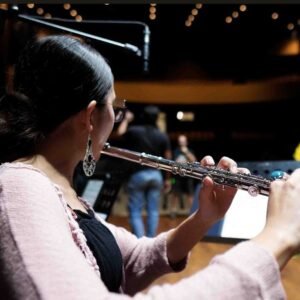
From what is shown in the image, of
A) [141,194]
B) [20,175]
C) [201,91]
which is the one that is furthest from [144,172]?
[201,91]

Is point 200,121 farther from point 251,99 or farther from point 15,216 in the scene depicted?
point 15,216

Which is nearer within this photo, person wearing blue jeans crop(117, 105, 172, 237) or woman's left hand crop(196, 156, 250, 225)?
woman's left hand crop(196, 156, 250, 225)

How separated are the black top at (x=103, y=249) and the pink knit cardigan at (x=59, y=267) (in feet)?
0.59

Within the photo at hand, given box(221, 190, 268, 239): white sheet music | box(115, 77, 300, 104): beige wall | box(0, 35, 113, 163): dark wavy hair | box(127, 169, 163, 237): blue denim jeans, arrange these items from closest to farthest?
box(0, 35, 113, 163): dark wavy hair
box(221, 190, 268, 239): white sheet music
box(127, 169, 163, 237): blue denim jeans
box(115, 77, 300, 104): beige wall

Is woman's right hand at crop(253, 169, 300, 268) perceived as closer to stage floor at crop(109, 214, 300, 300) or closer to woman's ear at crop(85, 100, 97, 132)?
woman's ear at crop(85, 100, 97, 132)

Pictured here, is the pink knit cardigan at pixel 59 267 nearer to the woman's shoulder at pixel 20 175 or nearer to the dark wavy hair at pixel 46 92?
the woman's shoulder at pixel 20 175

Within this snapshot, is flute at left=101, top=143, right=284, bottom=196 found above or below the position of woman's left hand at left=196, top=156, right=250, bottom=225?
above

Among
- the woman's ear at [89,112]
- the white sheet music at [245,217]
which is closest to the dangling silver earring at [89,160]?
the woman's ear at [89,112]

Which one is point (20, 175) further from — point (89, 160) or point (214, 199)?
point (214, 199)

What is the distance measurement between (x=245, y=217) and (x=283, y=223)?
677 mm

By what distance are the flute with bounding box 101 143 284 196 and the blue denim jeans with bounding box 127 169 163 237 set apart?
83.6 inches

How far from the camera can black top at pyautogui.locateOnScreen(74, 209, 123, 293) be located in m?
0.82

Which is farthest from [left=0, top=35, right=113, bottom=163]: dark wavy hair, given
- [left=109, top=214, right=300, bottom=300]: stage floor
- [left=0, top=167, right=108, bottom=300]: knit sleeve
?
[left=109, top=214, right=300, bottom=300]: stage floor

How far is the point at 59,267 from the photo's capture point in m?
0.58
